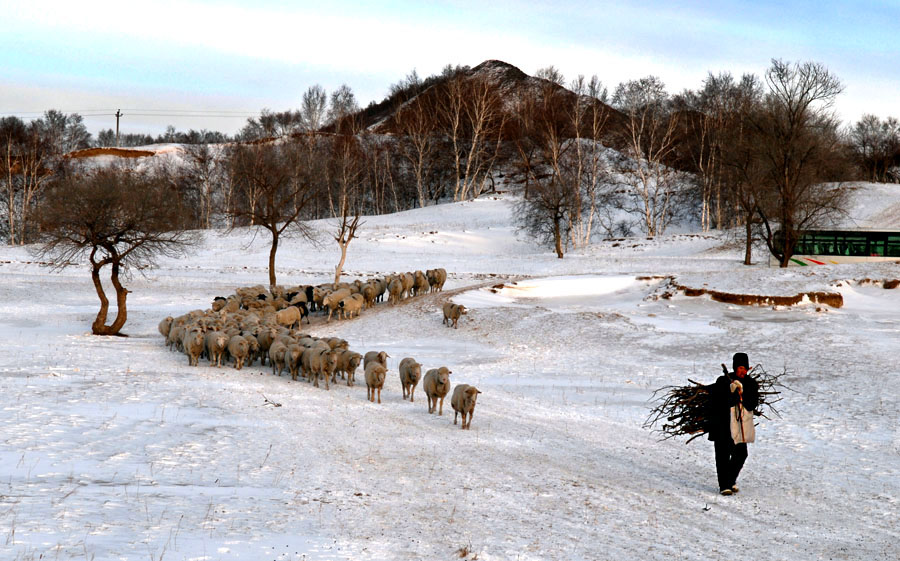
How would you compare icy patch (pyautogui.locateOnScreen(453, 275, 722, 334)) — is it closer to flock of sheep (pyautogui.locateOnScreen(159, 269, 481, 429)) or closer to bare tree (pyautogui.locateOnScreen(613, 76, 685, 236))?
flock of sheep (pyautogui.locateOnScreen(159, 269, 481, 429))

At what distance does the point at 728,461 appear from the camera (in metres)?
9.77

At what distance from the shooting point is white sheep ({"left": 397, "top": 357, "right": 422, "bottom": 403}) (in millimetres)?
16109

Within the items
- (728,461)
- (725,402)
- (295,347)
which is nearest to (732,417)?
(725,402)

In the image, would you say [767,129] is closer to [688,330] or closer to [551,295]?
[551,295]

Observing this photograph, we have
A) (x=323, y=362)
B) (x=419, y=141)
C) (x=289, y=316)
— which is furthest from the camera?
(x=419, y=141)

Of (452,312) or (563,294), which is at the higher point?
(563,294)

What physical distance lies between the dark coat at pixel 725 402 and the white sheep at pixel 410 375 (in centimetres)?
763

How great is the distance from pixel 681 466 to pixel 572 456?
1.79 meters

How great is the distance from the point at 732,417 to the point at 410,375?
26.8 ft

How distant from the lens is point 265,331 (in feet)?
A: 65.5

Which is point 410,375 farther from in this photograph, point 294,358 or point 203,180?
point 203,180

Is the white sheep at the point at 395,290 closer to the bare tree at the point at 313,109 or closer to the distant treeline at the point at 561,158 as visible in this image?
the distant treeline at the point at 561,158

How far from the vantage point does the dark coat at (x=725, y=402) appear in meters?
9.62

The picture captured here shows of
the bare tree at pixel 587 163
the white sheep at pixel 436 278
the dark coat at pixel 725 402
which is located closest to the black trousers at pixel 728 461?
the dark coat at pixel 725 402
